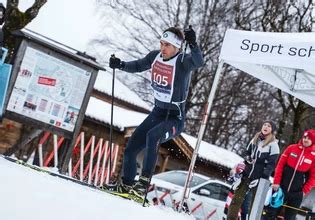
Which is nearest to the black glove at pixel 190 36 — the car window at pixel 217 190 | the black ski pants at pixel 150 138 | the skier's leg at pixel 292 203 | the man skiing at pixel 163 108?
the man skiing at pixel 163 108

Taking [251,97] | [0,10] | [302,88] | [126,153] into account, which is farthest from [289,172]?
[251,97]

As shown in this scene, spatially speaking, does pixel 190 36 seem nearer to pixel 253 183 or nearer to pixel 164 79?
pixel 164 79

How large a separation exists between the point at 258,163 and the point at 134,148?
8.07ft

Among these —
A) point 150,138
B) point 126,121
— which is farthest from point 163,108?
point 126,121

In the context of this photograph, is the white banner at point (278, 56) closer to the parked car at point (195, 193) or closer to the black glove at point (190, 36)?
the black glove at point (190, 36)

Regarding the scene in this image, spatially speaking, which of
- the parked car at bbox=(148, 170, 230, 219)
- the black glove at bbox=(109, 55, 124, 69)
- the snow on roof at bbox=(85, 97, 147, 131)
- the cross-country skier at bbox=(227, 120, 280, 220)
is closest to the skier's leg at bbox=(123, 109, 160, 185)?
the black glove at bbox=(109, 55, 124, 69)

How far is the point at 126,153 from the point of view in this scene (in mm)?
4762

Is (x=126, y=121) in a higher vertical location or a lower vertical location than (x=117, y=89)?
lower

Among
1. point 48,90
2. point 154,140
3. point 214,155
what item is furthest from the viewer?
point 214,155

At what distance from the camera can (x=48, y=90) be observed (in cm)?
813

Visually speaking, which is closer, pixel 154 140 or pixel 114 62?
pixel 154 140

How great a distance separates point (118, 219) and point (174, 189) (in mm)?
8220

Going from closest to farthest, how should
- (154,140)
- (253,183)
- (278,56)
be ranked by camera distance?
1. (154,140)
2. (278,56)
3. (253,183)

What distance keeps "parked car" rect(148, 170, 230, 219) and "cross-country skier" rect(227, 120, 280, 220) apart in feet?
12.3
